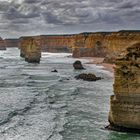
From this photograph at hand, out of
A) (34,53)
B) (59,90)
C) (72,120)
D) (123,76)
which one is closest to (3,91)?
(59,90)

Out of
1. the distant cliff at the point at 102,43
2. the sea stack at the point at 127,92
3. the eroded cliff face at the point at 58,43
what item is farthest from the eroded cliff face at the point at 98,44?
the sea stack at the point at 127,92

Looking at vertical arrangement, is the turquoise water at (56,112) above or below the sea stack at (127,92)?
below

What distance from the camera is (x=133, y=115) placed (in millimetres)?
21016

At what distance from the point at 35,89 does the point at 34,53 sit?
47633mm

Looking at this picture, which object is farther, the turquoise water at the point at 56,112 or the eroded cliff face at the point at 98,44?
the eroded cliff face at the point at 98,44

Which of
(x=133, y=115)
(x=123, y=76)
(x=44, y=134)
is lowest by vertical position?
(x=44, y=134)

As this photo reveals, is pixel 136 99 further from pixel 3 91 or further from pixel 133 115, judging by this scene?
pixel 3 91

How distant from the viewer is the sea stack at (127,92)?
21.0 m

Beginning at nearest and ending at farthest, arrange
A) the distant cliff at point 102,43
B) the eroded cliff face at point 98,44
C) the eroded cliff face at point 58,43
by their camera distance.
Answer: the distant cliff at point 102,43 < the eroded cliff face at point 98,44 < the eroded cliff face at point 58,43

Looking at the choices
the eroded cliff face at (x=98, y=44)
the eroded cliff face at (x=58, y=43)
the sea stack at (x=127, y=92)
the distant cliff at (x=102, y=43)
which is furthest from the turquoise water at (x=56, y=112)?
the eroded cliff face at (x=58, y=43)

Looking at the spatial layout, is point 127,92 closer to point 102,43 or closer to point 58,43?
point 102,43

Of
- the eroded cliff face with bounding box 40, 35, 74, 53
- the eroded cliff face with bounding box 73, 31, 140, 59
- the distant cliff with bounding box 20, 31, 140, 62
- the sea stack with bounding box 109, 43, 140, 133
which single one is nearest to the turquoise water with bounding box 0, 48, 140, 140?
the sea stack with bounding box 109, 43, 140, 133

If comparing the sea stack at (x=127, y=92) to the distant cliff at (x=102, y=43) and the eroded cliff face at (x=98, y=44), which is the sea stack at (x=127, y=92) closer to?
the distant cliff at (x=102, y=43)

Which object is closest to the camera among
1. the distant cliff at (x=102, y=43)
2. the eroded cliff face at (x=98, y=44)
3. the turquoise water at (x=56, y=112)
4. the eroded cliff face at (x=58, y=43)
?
the turquoise water at (x=56, y=112)
